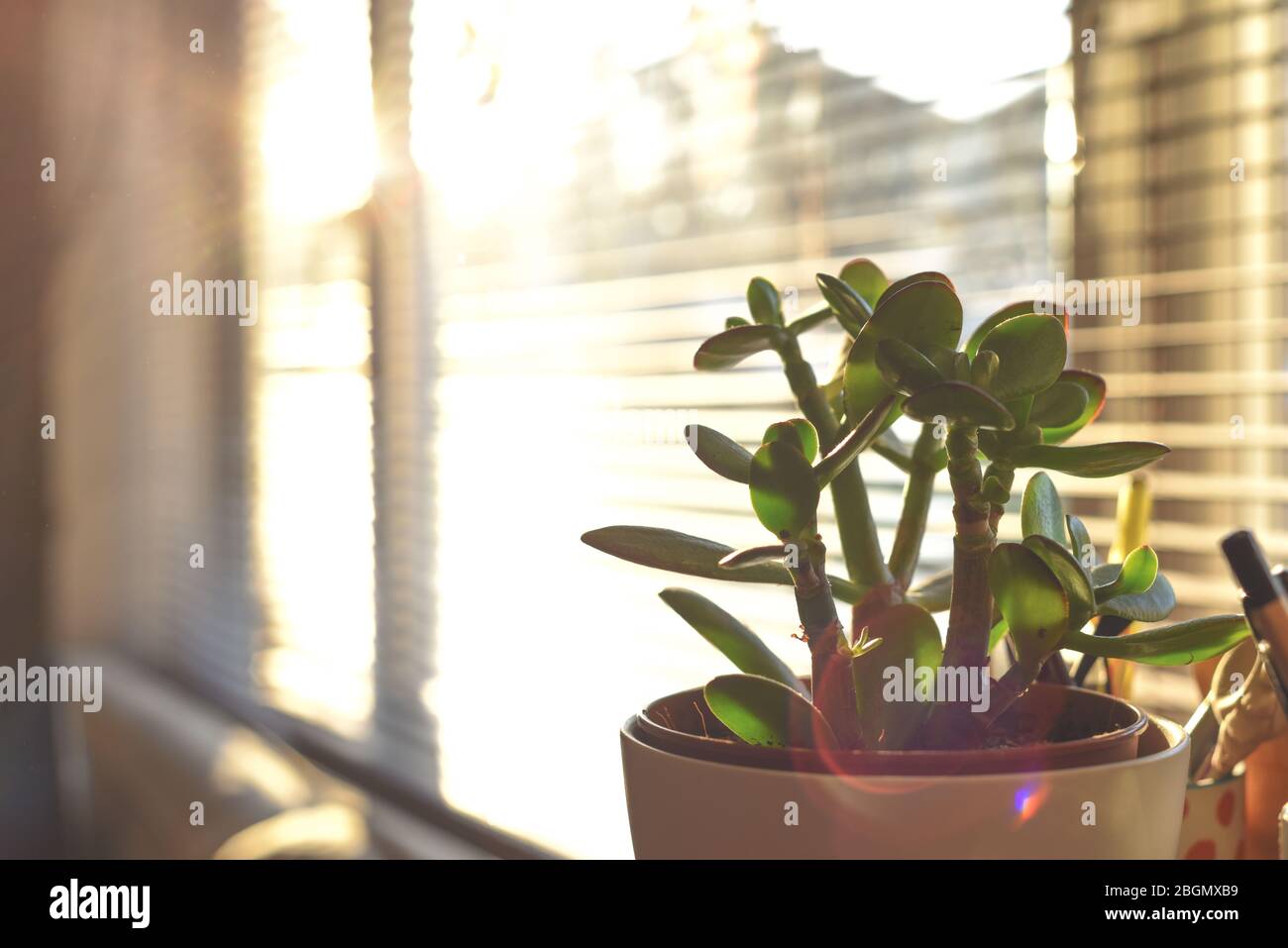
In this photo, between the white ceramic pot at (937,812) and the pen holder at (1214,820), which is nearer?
the white ceramic pot at (937,812)

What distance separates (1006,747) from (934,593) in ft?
0.37

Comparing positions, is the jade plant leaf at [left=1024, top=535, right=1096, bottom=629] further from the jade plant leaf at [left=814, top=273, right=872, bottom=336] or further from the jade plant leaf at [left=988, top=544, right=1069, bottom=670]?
the jade plant leaf at [left=814, top=273, right=872, bottom=336]

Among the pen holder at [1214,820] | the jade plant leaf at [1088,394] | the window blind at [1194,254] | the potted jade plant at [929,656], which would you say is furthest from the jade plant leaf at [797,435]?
the window blind at [1194,254]

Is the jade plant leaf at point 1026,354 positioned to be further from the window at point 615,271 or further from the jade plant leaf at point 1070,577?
the window at point 615,271

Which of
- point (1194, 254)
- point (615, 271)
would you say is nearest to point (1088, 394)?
point (1194, 254)

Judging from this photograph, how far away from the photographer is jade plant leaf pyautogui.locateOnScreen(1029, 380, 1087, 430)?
39cm

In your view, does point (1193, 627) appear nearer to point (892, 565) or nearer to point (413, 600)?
point (892, 565)

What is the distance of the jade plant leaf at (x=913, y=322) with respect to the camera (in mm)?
375

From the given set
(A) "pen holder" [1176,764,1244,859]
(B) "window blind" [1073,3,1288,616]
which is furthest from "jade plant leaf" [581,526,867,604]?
(B) "window blind" [1073,3,1288,616]

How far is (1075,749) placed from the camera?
0.36m

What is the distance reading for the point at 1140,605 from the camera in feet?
1.33

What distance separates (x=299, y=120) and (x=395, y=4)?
11.9 inches
